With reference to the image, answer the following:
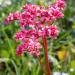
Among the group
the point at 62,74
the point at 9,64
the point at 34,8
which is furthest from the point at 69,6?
the point at 34,8

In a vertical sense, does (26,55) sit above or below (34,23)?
below

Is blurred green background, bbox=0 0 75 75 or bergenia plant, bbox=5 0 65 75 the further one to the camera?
blurred green background, bbox=0 0 75 75

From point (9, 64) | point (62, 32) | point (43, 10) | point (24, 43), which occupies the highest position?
point (43, 10)

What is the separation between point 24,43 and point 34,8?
125 millimetres

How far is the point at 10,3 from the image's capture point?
1945mm

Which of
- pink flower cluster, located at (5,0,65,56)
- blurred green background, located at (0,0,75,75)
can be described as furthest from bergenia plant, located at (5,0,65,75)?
blurred green background, located at (0,0,75,75)

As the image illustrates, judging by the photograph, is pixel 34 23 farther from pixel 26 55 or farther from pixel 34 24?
pixel 26 55

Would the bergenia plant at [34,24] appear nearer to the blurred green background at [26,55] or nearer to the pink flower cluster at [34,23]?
the pink flower cluster at [34,23]

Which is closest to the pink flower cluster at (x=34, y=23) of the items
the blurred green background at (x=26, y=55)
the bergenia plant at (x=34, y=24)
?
the bergenia plant at (x=34, y=24)

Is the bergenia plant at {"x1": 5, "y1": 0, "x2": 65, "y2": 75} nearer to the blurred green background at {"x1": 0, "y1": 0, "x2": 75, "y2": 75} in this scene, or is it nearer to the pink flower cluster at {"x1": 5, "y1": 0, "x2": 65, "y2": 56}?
the pink flower cluster at {"x1": 5, "y1": 0, "x2": 65, "y2": 56}

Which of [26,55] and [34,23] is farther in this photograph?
[26,55]

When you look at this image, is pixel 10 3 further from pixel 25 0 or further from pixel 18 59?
pixel 18 59

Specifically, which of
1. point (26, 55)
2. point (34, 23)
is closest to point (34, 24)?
point (34, 23)

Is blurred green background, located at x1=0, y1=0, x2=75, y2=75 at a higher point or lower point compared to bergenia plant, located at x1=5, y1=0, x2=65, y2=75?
lower
